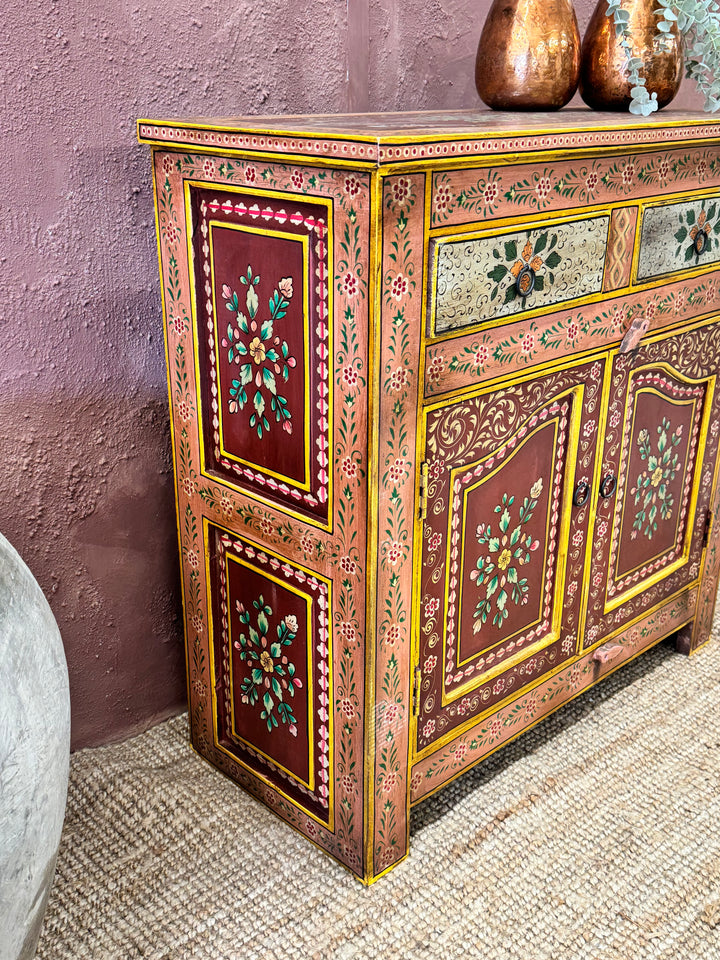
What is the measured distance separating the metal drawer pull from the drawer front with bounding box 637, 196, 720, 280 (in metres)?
0.73

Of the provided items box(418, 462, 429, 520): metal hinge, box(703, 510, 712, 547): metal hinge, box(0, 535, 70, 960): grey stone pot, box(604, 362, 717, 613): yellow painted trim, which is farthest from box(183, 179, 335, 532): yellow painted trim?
box(703, 510, 712, 547): metal hinge

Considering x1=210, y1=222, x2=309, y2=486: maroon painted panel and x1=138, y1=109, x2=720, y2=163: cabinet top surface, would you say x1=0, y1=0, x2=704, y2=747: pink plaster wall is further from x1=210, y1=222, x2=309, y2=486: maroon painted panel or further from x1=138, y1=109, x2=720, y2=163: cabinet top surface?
x1=210, y1=222, x2=309, y2=486: maroon painted panel

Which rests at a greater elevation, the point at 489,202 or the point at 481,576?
the point at 489,202

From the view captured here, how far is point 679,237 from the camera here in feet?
5.27

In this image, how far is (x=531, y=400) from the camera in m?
1.44

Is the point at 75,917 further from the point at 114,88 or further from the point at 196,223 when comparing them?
the point at 114,88

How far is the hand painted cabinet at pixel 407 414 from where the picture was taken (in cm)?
120

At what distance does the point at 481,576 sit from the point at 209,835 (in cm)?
66

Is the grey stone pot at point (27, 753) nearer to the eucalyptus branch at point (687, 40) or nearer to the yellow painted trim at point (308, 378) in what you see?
the yellow painted trim at point (308, 378)

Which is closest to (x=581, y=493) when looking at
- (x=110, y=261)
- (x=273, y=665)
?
(x=273, y=665)

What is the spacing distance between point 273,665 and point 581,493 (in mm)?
614

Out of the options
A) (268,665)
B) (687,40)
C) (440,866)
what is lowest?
(440,866)

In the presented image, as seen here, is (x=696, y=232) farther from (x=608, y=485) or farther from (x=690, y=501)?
(x=690, y=501)

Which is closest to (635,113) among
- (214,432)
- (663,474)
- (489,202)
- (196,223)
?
(489,202)
